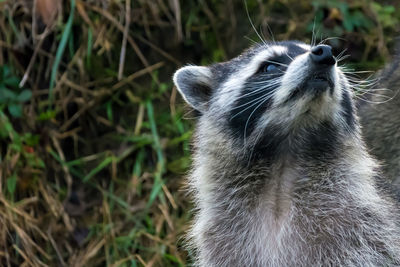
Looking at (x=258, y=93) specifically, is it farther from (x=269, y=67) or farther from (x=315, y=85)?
(x=315, y=85)

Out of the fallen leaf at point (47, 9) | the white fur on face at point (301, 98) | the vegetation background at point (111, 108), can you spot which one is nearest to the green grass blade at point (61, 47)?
the vegetation background at point (111, 108)

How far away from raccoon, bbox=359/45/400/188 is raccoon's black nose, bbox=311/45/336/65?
4.86 ft

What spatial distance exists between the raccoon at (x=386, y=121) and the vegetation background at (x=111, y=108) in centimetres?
148

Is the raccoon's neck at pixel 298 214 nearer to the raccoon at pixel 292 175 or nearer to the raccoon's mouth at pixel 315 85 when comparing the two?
the raccoon at pixel 292 175

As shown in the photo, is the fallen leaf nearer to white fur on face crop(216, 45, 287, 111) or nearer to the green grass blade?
the green grass blade

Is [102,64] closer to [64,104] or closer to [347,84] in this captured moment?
[64,104]

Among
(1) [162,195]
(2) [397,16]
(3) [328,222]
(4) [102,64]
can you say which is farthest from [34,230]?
(2) [397,16]

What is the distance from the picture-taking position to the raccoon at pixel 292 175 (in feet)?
15.1

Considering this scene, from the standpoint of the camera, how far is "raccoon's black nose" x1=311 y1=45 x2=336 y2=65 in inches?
175

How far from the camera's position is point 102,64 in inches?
290

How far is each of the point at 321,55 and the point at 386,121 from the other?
5.68 feet

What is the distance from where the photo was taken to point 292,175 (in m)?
4.77

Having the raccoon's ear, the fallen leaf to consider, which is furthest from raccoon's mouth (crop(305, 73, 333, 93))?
the fallen leaf

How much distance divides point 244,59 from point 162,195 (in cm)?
209
